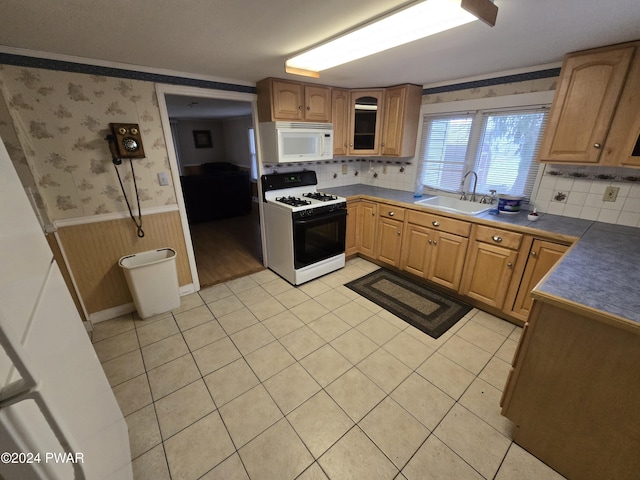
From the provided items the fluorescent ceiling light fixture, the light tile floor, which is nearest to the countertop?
the light tile floor

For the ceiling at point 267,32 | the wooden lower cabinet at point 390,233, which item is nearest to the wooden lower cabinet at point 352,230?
the wooden lower cabinet at point 390,233

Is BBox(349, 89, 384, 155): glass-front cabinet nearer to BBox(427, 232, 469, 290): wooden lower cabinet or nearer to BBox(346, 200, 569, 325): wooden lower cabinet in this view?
BBox(346, 200, 569, 325): wooden lower cabinet

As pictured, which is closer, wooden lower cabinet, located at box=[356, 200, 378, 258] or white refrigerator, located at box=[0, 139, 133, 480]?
white refrigerator, located at box=[0, 139, 133, 480]

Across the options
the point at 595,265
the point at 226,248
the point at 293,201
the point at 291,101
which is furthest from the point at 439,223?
the point at 226,248

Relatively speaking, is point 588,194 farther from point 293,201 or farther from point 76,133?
point 76,133

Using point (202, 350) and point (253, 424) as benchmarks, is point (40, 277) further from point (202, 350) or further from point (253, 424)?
point (202, 350)

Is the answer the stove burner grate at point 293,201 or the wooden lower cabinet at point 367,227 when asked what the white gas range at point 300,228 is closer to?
the stove burner grate at point 293,201

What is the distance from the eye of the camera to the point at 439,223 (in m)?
2.66

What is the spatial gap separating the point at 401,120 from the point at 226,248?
9.89ft

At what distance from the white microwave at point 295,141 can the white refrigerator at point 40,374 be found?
2174 millimetres

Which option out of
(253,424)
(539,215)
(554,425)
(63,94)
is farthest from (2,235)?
(539,215)

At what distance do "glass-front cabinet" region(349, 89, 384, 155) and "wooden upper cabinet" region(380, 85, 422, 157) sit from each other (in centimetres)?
8

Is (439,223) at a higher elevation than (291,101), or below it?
below

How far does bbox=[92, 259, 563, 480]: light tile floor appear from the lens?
140cm
